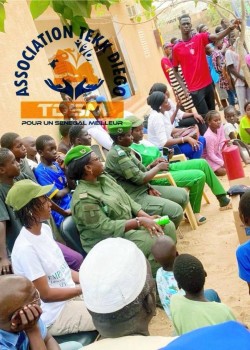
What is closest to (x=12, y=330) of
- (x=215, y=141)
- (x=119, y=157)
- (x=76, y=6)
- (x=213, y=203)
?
(x=76, y=6)

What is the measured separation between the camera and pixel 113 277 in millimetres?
1483

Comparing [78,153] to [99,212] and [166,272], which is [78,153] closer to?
[99,212]

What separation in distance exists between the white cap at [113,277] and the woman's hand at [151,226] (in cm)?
192

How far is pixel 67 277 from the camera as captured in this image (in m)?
2.82

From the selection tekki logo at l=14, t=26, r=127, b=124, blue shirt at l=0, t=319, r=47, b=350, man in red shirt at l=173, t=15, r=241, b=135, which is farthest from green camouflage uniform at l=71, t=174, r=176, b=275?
man in red shirt at l=173, t=15, r=241, b=135

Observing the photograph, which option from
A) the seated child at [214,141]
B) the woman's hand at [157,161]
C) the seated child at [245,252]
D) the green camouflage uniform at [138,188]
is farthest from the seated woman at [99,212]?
the seated child at [214,141]

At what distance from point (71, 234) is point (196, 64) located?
165 inches

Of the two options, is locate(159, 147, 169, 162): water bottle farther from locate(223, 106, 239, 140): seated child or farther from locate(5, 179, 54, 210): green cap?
locate(5, 179, 54, 210): green cap

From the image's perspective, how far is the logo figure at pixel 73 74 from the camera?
9445 mm

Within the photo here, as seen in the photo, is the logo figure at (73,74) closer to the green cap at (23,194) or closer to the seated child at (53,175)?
the seated child at (53,175)

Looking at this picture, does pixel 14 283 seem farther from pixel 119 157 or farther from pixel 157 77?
pixel 157 77

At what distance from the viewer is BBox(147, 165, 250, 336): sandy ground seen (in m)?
3.23

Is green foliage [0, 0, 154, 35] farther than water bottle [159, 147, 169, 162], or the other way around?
water bottle [159, 147, 169, 162]

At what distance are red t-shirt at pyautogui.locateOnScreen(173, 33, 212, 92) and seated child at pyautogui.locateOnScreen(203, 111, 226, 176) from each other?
1.20m
